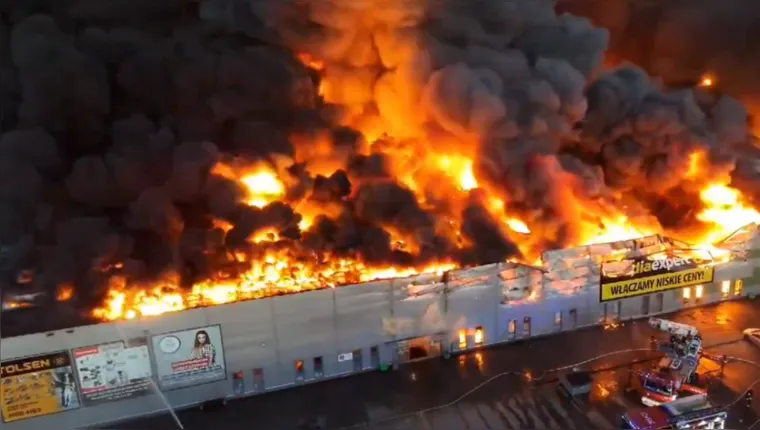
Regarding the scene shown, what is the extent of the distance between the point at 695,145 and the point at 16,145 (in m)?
14.0

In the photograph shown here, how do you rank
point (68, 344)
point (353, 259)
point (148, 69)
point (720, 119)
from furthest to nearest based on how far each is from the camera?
point (720, 119) < point (148, 69) < point (353, 259) < point (68, 344)

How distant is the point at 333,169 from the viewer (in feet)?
48.0

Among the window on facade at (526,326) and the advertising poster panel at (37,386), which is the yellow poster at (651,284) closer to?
the window on facade at (526,326)

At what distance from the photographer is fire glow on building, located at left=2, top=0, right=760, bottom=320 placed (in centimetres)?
1277

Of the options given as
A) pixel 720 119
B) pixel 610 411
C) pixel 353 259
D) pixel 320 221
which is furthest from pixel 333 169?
pixel 720 119

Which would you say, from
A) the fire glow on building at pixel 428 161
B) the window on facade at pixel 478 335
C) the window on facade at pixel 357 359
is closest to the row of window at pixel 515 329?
the window on facade at pixel 478 335

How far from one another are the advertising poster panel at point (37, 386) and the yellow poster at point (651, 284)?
363 inches

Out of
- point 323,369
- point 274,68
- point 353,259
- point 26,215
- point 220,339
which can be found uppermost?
point 274,68

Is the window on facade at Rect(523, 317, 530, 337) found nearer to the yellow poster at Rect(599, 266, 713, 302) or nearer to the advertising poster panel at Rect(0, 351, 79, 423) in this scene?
the yellow poster at Rect(599, 266, 713, 302)

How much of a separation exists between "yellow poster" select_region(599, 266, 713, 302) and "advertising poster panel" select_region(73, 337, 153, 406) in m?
8.13

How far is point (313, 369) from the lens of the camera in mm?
11734

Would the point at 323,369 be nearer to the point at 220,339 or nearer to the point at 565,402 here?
the point at 220,339

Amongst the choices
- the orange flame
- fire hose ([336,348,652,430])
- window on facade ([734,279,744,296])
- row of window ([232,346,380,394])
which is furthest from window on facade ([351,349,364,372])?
window on facade ([734,279,744,296])

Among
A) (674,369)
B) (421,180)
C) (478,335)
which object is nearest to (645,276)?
(674,369)
